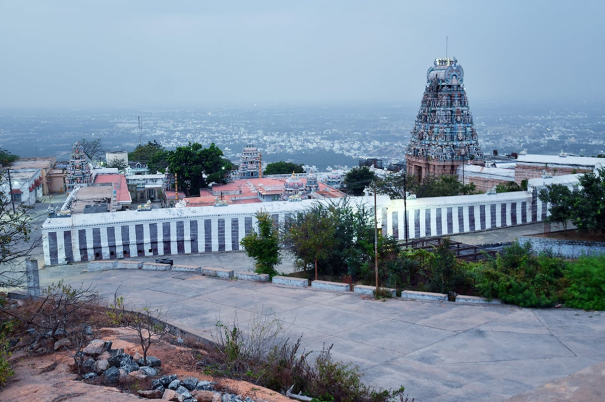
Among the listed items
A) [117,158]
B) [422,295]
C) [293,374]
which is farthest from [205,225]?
[117,158]

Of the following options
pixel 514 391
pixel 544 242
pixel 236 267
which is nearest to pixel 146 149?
pixel 236 267

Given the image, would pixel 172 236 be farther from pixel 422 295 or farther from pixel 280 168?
pixel 280 168

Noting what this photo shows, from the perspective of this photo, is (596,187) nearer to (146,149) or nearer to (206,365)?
(206,365)

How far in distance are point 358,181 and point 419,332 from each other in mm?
32730

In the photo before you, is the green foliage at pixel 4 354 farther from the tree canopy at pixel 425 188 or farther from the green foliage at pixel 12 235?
the tree canopy at pixel 425 188

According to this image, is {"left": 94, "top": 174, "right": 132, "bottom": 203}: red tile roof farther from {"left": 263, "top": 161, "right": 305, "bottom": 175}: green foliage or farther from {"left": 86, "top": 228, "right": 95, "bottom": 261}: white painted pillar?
{"left": 263, "top": 161, "right": 305, "bottom": 175}: green foliage

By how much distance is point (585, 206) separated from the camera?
23312 millimetres

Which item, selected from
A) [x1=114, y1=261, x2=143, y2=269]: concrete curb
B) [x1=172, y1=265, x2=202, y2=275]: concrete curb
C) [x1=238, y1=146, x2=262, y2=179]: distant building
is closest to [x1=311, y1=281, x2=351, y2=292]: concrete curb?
[x1=172, y1=265, x2=202, y2=275]: concrete curb

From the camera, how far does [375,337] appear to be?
13.6 meters

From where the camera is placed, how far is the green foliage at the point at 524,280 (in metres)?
15.7

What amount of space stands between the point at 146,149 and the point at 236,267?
52.4 m

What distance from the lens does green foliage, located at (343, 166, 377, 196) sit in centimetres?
4575

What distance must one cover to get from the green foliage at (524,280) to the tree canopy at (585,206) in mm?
7500

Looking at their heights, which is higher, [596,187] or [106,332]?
[596,187]
